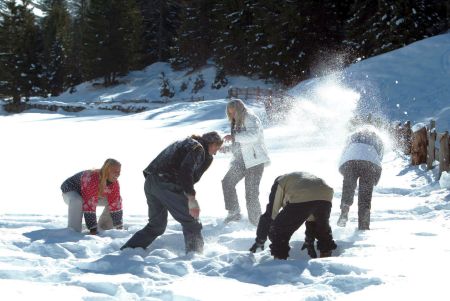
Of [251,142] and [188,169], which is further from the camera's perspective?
[251,142]

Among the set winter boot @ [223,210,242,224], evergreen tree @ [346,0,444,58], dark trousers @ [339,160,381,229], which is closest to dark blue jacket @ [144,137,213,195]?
winter boot @ [223,210,242,224]

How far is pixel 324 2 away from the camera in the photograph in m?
35.3

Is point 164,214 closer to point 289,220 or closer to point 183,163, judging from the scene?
point 183,163

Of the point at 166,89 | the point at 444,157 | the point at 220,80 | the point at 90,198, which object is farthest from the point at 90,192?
the point at 166,89

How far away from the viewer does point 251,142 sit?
23.5 ft

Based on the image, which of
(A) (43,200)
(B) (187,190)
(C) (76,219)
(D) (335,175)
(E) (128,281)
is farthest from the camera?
(D) (335,175)

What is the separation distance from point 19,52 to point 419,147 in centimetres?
4482

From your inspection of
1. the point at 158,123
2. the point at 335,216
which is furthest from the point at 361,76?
the point at 335,216

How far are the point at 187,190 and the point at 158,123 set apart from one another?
21238 mm

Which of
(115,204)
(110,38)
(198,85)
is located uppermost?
(110,38)

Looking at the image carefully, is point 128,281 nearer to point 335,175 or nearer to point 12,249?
point 12,249

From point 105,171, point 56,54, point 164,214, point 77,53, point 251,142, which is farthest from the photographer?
point 77,53

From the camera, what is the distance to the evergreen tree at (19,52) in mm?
48812

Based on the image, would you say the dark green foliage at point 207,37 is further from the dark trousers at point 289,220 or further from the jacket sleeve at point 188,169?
the jacket sleeve at point 188,169
